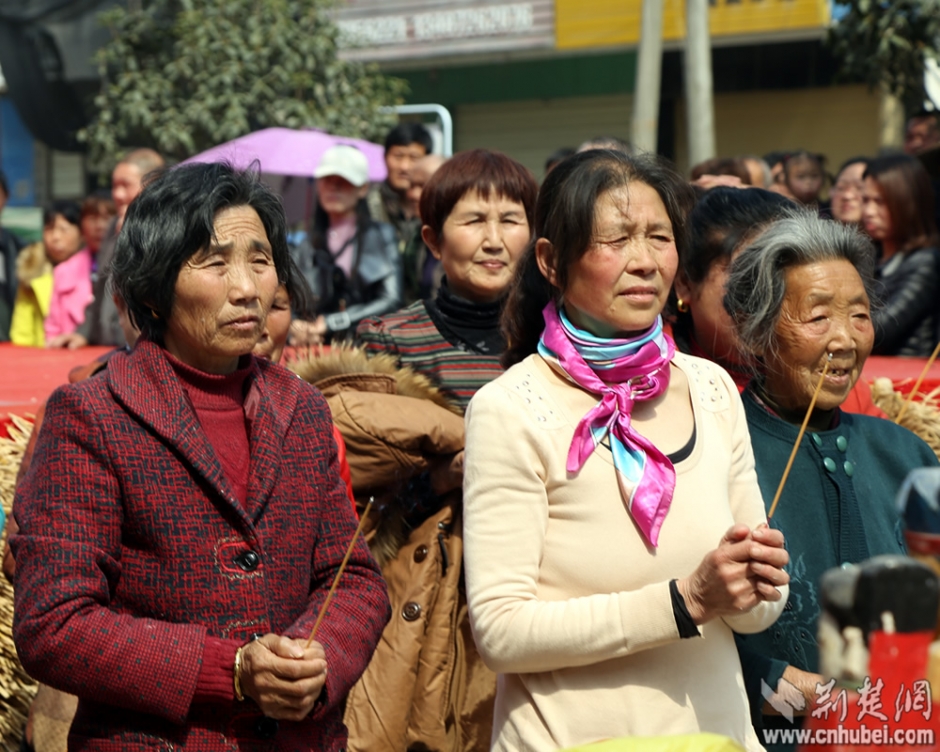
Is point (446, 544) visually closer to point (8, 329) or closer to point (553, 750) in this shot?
point (553, 750)

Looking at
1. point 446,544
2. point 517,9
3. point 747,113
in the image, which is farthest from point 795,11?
point 446,544

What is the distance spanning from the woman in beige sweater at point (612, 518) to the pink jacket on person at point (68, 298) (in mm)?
5179

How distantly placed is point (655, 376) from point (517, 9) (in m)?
14.7

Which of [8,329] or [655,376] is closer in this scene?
[655,376]

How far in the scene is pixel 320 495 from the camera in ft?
7.65

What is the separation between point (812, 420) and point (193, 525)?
4.40 ft

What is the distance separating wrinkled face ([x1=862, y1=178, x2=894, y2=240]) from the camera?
5.42 meters

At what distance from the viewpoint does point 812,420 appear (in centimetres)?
266

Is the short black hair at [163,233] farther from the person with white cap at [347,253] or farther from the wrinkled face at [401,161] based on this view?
the wrinkled face at [401,161]

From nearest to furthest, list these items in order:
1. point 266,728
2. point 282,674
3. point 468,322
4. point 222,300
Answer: point 282,674, point 266,728, point 222,300, point 468,322

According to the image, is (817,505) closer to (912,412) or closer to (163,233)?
(912,412)

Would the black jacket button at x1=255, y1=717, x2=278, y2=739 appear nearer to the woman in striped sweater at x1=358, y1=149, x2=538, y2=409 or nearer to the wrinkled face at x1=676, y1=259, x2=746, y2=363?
the woman in striped sweater at x1=358, y1=149, x2=538, y2=409

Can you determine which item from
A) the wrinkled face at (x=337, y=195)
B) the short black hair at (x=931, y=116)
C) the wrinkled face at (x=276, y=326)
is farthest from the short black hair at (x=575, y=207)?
the short black hair at (x=931, y=116)

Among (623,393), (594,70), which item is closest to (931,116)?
(623,393)
